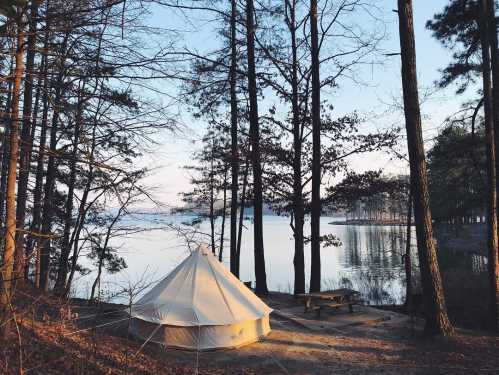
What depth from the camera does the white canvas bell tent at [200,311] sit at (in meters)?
8.06

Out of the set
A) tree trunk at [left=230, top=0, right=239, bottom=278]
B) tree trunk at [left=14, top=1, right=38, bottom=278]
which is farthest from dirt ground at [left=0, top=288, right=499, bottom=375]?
tree trunk at [left=230, top=0, right=239, bottom=278]

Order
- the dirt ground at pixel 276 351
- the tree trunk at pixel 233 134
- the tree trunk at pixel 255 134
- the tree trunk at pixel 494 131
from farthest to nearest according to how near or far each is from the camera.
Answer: the tree trunk at pixel 233 134 < the tree trunk at pixel 255 134 < the tree trunk at pixel 494 131 < the dirt ground at pixel 276 351

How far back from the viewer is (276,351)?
7.78 metres

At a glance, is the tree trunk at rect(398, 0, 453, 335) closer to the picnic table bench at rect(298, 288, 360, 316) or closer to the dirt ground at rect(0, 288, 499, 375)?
the dirt ground at rect(0, 288, 499, 375)

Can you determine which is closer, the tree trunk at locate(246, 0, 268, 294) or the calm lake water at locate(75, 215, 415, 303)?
the tree trunk at locate(246, 0, 268, 294)

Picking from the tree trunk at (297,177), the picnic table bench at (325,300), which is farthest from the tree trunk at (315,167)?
the picnic table bench at (325,300)

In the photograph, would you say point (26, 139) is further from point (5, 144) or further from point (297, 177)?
point (297, 177)

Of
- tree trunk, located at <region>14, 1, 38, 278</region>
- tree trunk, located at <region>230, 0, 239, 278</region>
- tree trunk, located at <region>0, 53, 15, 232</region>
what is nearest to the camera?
tree trunk, located at <region>14, 1, 38, 278</region>

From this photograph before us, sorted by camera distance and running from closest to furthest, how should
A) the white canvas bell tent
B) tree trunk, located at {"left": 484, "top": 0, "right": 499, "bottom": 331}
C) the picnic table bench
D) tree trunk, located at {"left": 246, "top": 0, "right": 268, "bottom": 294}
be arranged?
the white canvas bell tent
tree trunk, located at {"left": 484, "top": 0, "right": 499, "bottom": 331}
the picnic table bench
tree trunk, located at {"left": 246, "top": 0, "right": 268, "bottom": 294}

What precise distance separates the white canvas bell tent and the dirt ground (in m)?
0.24

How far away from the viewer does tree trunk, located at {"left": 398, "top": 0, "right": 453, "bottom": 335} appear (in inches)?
319

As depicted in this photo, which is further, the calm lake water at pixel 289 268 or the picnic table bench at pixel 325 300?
the calm lake water at pixel 289 268

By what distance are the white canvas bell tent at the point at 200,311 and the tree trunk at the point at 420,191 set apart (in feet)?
11.0

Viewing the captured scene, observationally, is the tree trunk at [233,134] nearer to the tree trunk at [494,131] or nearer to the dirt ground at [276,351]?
the dirt ground at [276,351]
